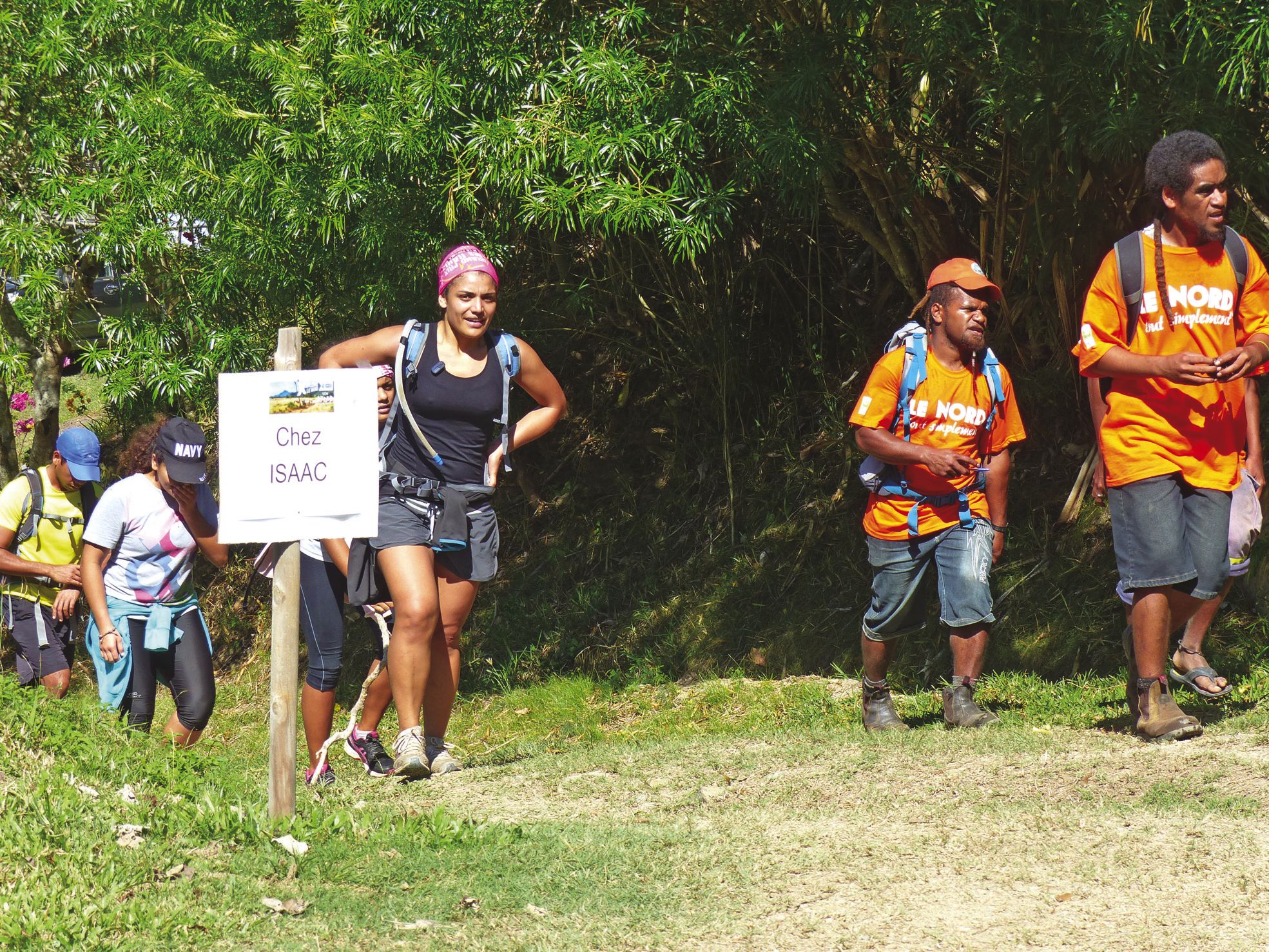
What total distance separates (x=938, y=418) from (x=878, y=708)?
1295 mm

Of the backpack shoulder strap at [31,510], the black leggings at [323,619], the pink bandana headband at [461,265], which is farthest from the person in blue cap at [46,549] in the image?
the pink bandana headband at [461,265]

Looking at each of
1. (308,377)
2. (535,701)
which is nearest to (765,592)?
(535,701)

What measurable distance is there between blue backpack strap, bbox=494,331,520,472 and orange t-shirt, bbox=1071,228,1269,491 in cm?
213

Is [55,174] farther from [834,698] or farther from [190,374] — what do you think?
[834,698]

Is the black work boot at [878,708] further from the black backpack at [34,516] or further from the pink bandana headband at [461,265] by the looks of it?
the black backpack at [34,516]

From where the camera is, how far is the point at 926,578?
5.61 meters

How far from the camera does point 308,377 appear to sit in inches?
164

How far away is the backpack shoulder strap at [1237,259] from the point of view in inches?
195

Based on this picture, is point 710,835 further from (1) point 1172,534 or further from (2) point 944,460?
(1) point 1172,534

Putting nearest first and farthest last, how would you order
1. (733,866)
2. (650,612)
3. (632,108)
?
(733,866) → (632,108) → (650,612)

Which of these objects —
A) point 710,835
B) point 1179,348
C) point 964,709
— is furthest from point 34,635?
point 1179,348

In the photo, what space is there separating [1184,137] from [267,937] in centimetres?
387

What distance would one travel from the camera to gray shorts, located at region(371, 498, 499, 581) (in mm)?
5309

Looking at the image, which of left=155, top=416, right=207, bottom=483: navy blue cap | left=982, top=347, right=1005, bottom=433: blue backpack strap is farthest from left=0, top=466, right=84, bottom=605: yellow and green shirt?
left=982, top=347, right=1005, bottom=433: blue backpack strap
